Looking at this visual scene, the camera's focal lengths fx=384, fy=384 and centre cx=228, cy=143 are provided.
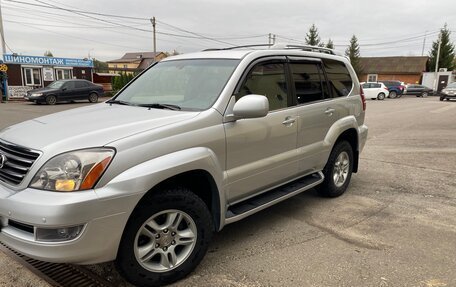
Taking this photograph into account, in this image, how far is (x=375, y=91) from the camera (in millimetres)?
32906

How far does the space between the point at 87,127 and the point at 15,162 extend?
0.54 metres

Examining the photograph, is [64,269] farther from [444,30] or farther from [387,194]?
[444,30]

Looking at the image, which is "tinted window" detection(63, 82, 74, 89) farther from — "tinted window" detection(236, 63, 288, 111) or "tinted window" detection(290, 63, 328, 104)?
"tinted window" detection(236, 63, 288, 111)

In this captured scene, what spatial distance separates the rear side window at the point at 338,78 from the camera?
4.88 m

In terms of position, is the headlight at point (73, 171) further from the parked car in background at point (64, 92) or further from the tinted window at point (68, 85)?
the tinted window at point (68, 85)

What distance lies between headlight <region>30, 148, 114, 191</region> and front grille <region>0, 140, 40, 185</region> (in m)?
0.14

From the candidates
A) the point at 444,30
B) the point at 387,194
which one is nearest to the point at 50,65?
the point at 387,194

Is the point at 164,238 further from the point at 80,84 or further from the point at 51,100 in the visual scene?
the point at 80,84

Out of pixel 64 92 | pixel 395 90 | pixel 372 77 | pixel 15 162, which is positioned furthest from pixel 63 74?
pixel 372 77

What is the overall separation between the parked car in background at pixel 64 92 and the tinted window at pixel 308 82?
21.2 meters

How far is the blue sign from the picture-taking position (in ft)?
95.8

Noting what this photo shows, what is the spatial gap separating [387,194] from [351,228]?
1.51 m

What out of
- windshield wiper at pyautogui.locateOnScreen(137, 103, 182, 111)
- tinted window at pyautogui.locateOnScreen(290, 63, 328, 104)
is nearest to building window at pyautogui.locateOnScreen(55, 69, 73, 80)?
tinted window at pyautogui.locateOnScreen(290, 63, 328, 104)

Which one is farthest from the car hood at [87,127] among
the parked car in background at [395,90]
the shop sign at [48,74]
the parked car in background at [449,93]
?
the parked car in background at [395,90]
